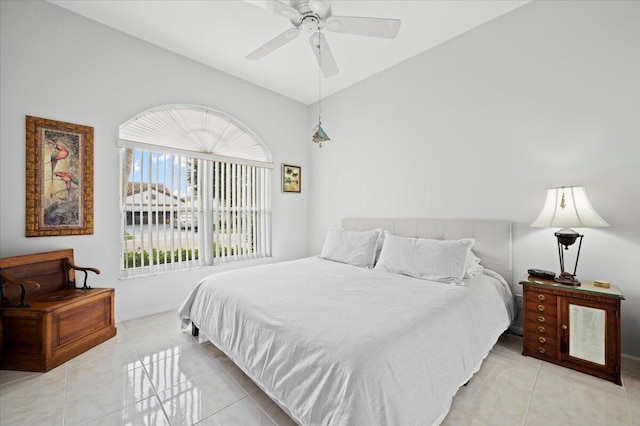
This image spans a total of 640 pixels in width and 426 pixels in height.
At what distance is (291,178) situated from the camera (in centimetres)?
445

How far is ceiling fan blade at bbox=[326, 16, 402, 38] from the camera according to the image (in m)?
1.89

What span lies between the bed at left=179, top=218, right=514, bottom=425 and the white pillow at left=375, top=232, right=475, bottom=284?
1 centimetres

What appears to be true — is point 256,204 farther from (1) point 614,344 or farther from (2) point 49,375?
(1) point 614,344

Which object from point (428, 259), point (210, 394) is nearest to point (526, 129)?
point (428, 259)

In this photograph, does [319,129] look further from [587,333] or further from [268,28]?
[587,333]

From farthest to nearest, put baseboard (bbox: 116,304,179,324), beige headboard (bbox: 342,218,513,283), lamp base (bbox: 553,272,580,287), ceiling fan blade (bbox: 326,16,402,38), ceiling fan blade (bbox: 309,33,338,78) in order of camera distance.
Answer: baseboard (bbox: 116,304,179,324) → beige headboard (bbox: 342,218,513,283) → ceiling fan blade (bbox: 309,33,338,78) → lamp base (bbox: 553,272,580,287) → ceiling fan blade (bbox: 326,16,402,38)

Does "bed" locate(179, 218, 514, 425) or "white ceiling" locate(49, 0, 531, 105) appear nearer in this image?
"bed" locate(179, 218, 514, 425)

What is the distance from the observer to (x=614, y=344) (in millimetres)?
1780

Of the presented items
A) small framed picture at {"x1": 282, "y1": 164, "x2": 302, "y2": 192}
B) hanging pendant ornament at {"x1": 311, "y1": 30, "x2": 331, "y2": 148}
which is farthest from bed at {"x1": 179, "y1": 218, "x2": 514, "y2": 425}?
small framed picture at {"x1": 282, "y1": 164, "x2": 302, "y2": 192}

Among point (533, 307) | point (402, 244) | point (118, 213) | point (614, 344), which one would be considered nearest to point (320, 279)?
point (402, 244)

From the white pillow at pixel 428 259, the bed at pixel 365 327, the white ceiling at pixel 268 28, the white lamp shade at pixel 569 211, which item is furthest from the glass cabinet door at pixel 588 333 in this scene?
the white ceiling at pixel 268 28

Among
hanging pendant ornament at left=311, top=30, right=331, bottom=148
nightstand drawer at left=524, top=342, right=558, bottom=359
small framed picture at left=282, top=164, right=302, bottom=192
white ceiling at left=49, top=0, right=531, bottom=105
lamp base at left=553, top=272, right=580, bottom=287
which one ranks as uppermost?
white ceiling at left=49, top=0, right=531, bottom=105

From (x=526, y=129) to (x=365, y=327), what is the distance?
2457 millimetres

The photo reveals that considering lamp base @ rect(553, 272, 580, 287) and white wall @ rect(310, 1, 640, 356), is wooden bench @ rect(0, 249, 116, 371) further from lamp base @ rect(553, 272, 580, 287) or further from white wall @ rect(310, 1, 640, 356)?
lamp base @ rect(553, 272, 580, 287)
